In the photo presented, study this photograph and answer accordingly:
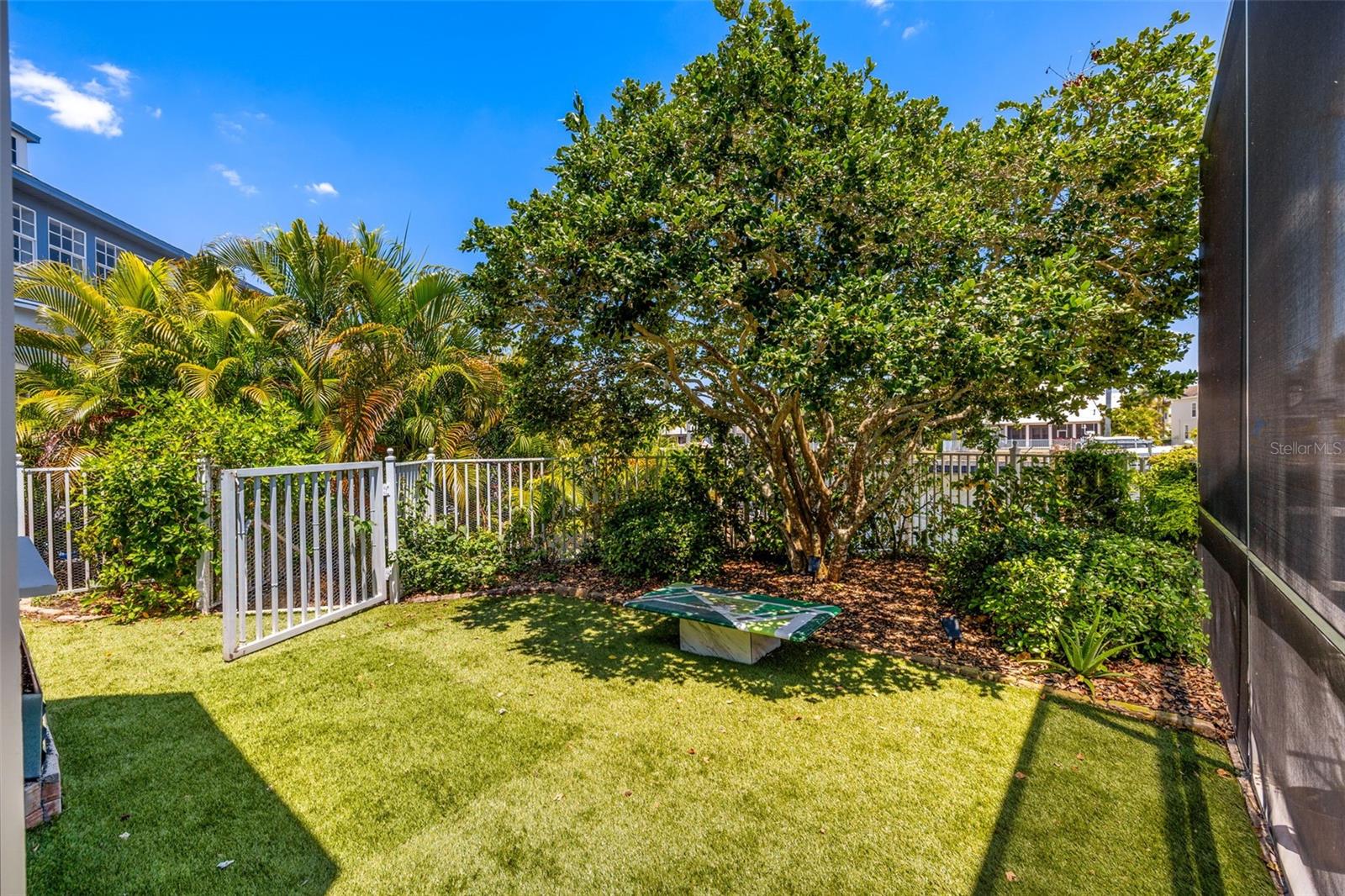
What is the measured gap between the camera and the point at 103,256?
51.8 feet

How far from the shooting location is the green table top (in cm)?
441

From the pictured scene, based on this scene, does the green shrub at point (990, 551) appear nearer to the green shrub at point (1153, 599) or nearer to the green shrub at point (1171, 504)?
the green shrub at point (1153, 599)

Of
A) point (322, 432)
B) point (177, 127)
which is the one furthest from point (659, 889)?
point (177, 127)

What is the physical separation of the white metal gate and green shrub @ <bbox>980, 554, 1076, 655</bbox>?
20.7 feet

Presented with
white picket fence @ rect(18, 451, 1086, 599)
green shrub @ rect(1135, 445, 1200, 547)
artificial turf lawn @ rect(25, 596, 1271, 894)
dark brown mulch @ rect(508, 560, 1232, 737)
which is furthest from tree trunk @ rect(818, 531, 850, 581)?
green shrub @ rect(1135, 445, 1200, 547)

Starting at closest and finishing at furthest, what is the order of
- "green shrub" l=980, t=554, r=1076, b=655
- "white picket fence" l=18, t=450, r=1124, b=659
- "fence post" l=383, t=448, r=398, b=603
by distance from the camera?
"green shrub" l=980, t=554, r=1076, b=655
"white picket fence" l=18, t=450, r=1124, b=659
"fence post" l=383, t=448, r=398, b=603

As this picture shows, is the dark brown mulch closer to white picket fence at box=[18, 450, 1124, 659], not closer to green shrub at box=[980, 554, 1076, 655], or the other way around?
green shrub at box=[980, 554, 1076, 655]

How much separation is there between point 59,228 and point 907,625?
21140mm

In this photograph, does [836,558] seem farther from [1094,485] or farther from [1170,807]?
[1170,807]

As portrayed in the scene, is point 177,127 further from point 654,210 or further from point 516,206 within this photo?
point 654,210

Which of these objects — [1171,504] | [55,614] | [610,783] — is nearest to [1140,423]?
[1171,504]

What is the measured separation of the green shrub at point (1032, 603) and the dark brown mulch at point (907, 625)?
182mm

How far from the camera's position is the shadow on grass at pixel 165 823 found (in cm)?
241

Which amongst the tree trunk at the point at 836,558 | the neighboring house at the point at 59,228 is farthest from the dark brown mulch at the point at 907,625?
the neighboring house at the point at 59,228
